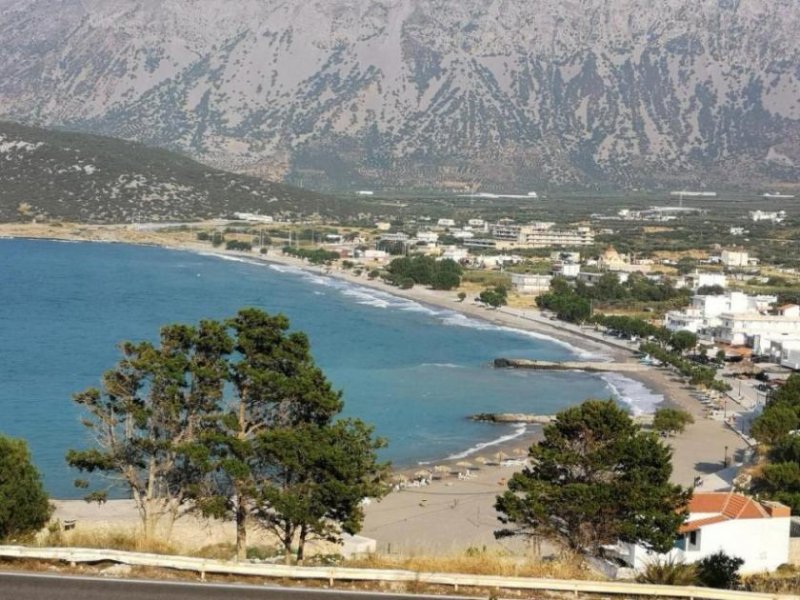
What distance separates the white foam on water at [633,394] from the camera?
32881 millimetres

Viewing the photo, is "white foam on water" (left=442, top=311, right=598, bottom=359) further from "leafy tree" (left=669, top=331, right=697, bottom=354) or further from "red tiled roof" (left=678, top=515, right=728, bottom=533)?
"red tiled roof" (left=678, top=515, right=728, bottom=533)

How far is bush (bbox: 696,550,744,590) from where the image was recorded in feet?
31.7

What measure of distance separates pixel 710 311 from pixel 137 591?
1754 inches

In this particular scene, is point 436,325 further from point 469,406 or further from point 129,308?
point 469,406

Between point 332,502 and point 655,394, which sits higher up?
point 332,502

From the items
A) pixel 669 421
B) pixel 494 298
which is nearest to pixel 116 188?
pixel 494 298

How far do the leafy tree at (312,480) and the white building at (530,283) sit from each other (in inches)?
2071

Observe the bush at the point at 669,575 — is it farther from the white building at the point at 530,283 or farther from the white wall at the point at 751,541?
A: the white building at the point at 530,283

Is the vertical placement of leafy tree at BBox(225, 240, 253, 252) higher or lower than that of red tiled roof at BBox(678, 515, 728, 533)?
lower

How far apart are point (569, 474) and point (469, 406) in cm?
1972

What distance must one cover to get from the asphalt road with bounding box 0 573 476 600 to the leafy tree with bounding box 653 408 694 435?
70.8 ft

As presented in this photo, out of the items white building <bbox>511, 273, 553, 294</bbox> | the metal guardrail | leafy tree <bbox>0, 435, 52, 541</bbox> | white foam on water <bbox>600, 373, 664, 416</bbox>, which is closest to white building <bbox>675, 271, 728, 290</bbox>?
white building <bbox>511, 273, 553, 294</bbox>

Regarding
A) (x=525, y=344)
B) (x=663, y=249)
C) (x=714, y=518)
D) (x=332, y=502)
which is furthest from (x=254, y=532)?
(x=663, y=249)

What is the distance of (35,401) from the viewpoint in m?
31.1
